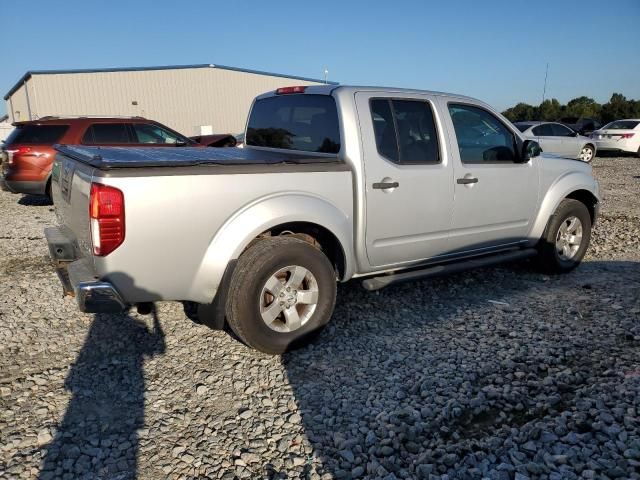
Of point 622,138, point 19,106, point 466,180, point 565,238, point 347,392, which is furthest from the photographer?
point 19,106

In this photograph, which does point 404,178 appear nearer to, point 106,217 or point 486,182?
point 486,182

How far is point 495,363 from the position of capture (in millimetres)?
3438

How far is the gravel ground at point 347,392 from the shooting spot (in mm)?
2477

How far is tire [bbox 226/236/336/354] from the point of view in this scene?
3.31 meters

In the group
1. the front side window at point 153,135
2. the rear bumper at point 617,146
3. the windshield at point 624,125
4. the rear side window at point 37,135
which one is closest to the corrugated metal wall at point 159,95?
the front side window at point 153,135

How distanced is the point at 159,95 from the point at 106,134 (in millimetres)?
20367

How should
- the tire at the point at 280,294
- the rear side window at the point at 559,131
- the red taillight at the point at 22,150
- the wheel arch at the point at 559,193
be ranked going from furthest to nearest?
the rear side window at the point at 559,131 < the red taillight at the point at 22,150 < the wheel arch at the point at 559,193 < the tire at the point at 280,294

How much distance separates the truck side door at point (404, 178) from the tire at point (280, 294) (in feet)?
1.94

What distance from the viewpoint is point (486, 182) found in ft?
14.8

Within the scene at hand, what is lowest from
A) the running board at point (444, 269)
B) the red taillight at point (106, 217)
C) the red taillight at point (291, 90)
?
the running board at point (444, 269)

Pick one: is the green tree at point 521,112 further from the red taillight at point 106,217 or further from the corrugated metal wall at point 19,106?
the red taillight at point 106,217

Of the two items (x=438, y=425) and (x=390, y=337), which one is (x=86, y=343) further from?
(x=438, y=425)

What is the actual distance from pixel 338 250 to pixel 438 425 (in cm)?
155

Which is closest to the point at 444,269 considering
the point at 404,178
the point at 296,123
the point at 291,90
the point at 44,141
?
the point at 404,178
